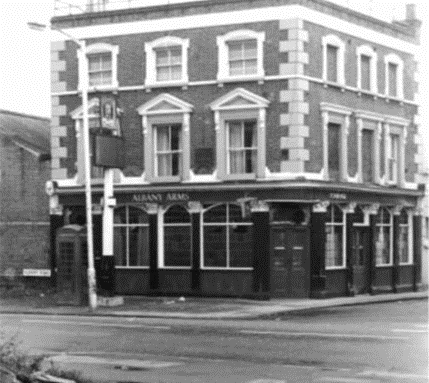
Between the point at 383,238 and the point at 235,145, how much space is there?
7.72m

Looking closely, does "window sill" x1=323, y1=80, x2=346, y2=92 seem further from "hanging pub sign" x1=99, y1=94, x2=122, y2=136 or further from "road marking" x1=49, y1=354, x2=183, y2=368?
"road marking" x1=49, y1=354, x2=183, y2=368

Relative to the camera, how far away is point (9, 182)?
41781mm

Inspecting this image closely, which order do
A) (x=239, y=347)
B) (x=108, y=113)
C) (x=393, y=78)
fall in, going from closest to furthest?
1. (x=239, y=347)
2. (x=108, y=113)
3. (x=393, y=78)

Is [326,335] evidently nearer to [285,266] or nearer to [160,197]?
[285,266]

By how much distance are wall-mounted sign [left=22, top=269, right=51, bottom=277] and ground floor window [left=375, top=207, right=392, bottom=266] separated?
11890 millimetres

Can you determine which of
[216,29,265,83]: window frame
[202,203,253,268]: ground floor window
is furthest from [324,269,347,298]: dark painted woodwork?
[216,29,265,83]: window frame

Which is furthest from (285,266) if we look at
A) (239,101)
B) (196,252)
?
(239,101)

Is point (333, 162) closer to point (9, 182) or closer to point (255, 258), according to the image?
point (255, 258)

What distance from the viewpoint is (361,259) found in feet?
131

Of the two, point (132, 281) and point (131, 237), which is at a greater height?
point (131, 237)

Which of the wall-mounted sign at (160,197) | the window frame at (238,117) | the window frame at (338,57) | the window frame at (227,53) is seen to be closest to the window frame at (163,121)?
the wall-mounted sign at (160,197)

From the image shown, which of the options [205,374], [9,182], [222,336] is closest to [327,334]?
[222,336]

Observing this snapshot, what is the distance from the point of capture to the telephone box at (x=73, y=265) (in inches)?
1366

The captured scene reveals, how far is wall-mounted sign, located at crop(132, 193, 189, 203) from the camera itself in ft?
123
